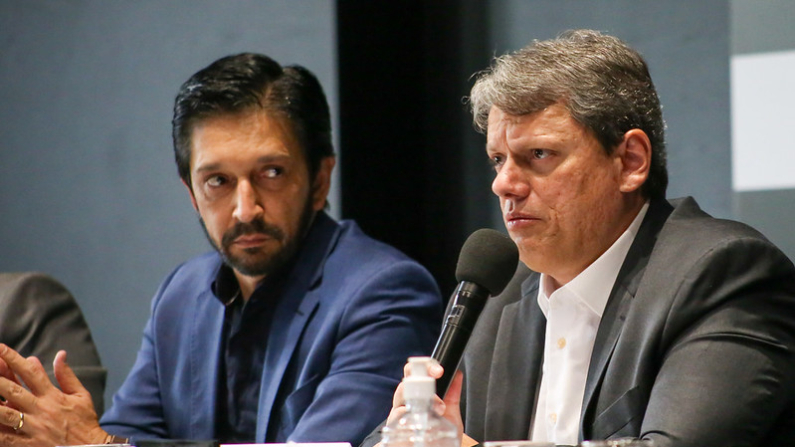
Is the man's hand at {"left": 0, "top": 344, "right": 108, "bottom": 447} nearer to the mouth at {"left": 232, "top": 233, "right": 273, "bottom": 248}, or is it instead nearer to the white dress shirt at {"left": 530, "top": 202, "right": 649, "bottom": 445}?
the mouth at {"left": 232, "top": 233, "right": 273, "bottom": 248}

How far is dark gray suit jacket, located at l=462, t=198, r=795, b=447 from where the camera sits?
1734 millimetres

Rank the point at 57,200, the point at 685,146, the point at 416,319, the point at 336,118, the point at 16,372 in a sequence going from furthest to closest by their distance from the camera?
the point at 57,200 → the point at 336,118 → the point at 685,146 → the point at 416,319 → the point at 16,372

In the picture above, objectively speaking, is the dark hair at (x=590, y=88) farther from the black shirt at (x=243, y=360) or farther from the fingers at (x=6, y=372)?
the fingers at (x=6, y=372)

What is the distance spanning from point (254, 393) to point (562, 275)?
0.97 metres

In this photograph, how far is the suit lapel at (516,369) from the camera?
2.14m

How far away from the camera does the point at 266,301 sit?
9.22 ft

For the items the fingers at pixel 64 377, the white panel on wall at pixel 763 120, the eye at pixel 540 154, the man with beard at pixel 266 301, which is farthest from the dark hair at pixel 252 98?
the white panel on wall at pixel 763 120

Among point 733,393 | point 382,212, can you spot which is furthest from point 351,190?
point 733,393

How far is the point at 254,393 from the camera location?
2.72m

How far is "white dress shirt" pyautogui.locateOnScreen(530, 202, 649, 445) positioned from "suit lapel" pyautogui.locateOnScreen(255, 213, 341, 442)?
0.75m

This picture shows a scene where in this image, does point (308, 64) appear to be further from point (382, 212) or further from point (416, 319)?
point (416, 319)

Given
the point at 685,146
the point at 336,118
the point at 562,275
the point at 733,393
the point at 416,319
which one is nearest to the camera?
the point at 733,393

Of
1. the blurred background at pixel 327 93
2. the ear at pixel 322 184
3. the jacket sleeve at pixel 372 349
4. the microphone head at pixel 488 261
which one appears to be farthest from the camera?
the blurred background at pixel 327 93

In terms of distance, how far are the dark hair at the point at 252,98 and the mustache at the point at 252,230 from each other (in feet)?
0.76
